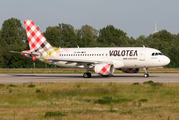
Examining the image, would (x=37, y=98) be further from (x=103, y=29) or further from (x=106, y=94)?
(x=103, y=29)

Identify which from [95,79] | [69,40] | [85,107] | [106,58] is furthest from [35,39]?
[69,40]

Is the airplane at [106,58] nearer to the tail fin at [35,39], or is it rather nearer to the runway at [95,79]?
the tail fin at [35,39]

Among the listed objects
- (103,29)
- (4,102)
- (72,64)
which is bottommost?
(4,102)

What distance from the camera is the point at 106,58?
36375 millimetres

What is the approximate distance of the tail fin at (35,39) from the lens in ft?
133

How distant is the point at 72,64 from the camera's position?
122 ft

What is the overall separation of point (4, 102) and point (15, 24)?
380 ft

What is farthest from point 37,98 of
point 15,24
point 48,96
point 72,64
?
point 15,24

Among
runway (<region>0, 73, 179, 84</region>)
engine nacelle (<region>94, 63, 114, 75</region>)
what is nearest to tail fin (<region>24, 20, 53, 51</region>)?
runway (<region>0, 73, 179, 84</region>)

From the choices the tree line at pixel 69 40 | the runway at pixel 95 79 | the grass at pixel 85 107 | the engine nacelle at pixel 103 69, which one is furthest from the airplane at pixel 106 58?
the tree line at pixel 69 40

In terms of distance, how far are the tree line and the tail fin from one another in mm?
43292

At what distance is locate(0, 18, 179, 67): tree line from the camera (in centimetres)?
8875

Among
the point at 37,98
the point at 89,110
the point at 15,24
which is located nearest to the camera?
the point at 89,110

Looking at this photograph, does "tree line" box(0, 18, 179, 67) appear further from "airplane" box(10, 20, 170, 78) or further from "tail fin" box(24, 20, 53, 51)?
"airplane" box(10, 20, 170, 78)
